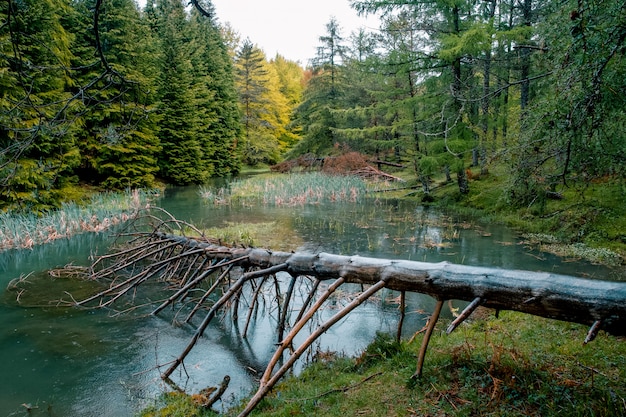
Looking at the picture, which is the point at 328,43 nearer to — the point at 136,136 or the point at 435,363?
the point at 136,136

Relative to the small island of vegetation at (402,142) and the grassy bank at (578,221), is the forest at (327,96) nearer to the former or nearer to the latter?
the small island of vegetation at (402,142)

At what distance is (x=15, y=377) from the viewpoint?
4.33 meters

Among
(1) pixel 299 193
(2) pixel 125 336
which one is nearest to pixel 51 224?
(2) pixel 125 336

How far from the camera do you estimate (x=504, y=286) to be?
2.85 m

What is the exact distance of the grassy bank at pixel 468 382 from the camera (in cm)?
261

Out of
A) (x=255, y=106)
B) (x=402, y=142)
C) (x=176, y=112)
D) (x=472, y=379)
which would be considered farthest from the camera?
(x=255, y=106)

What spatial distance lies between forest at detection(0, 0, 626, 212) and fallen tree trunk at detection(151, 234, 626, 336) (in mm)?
1915

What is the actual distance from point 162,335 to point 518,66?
17.7 metres

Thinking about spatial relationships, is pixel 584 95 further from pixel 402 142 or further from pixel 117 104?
pixel 117 104

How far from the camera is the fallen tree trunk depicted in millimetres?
2506

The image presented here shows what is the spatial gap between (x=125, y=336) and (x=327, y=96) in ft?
93.9

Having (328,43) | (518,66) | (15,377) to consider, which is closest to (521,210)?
(518,66)

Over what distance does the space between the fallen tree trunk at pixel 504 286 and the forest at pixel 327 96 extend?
75.4 inches

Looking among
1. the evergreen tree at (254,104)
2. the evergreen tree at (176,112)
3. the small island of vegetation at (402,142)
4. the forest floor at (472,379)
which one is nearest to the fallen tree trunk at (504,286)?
the forest floor at (472,379)
